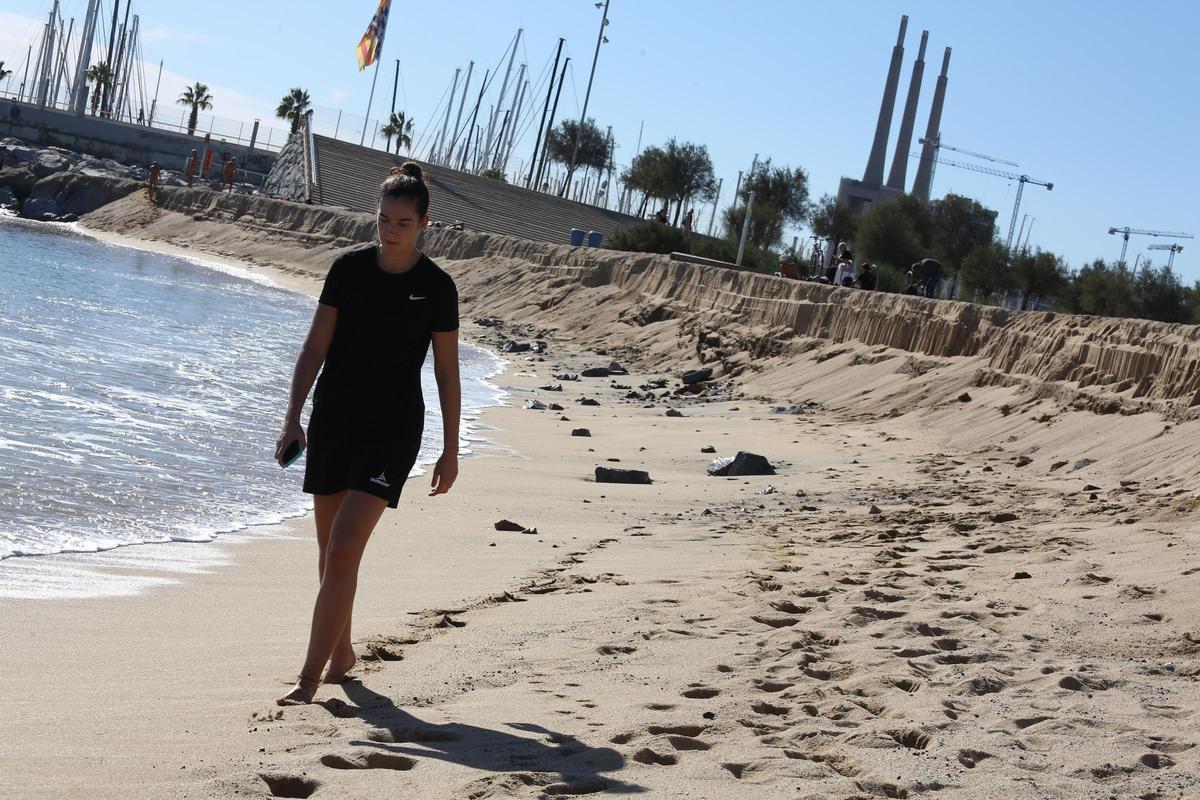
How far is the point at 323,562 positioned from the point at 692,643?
1.41 m

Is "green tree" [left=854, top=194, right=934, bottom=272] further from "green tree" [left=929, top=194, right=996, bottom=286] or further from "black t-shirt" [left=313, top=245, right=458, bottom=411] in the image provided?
"black t-shirt" [left=313, top=245, right=458, bottom=411]

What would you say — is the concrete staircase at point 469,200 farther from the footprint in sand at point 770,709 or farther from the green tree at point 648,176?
the footprint in sand at point 770,709

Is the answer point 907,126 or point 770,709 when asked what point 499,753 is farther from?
point 907,126

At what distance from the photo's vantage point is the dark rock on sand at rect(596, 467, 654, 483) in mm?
10414

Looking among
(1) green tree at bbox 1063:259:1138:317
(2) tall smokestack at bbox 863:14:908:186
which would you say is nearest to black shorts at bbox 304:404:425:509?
(1) green tree at bbox 1063:259:1138:317

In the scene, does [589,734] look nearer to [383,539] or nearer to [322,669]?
[322,669]

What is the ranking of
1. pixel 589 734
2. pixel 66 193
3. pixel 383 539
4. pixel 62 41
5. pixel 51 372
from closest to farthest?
pixel 589 734, pixel 383 539, pixel 51 372, pixel 66 193, pixel 62 41

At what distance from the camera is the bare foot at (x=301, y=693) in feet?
13.5

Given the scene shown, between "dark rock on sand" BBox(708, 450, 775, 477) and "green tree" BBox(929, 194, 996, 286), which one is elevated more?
"green tree" BBox(929, 194, 996, 286)

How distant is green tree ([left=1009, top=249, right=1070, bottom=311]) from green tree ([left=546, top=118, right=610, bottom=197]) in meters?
37.2

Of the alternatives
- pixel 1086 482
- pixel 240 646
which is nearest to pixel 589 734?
pixel 240 646

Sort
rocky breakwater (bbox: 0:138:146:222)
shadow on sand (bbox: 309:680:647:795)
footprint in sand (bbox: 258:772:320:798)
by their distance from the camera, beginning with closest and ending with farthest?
footprint in sand (bbox: 258:772:320:798)
shadow on sand (bbox: 309:680:647:795)
rocky breakwater (bbox: 0:138:146:222)

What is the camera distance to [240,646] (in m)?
4.95

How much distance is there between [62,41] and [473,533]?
297ft
